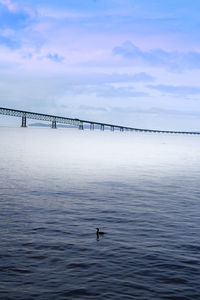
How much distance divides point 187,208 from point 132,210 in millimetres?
3973

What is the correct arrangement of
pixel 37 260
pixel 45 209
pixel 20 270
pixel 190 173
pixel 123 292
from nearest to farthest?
pixel 123 292, pixel 20 270, pixel 37 260, pixel 45 209, pixel 190 173

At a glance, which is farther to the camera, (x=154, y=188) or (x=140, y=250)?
(x=154, y=188)

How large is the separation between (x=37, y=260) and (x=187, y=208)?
14.2m

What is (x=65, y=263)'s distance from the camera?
16828 millimetres

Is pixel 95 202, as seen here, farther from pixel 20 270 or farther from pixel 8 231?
pixel 20 270

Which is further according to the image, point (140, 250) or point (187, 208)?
point (187, 208)

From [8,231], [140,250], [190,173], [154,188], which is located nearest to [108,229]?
[140,250]

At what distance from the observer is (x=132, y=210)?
2728 centimetres

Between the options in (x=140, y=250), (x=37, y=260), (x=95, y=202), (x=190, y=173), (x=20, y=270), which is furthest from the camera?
(x=190, y=173)

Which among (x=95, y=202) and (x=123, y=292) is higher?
(x=95, y=202)

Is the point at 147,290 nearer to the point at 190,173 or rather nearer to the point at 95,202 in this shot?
the point at 95,202

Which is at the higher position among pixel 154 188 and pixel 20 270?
pixel 154 188

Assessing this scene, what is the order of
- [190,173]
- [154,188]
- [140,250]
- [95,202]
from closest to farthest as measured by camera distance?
1. [140,250]
2. [95,202]
3. [154,188]
4. [190,173]

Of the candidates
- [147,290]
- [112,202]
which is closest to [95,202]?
[112,202]
